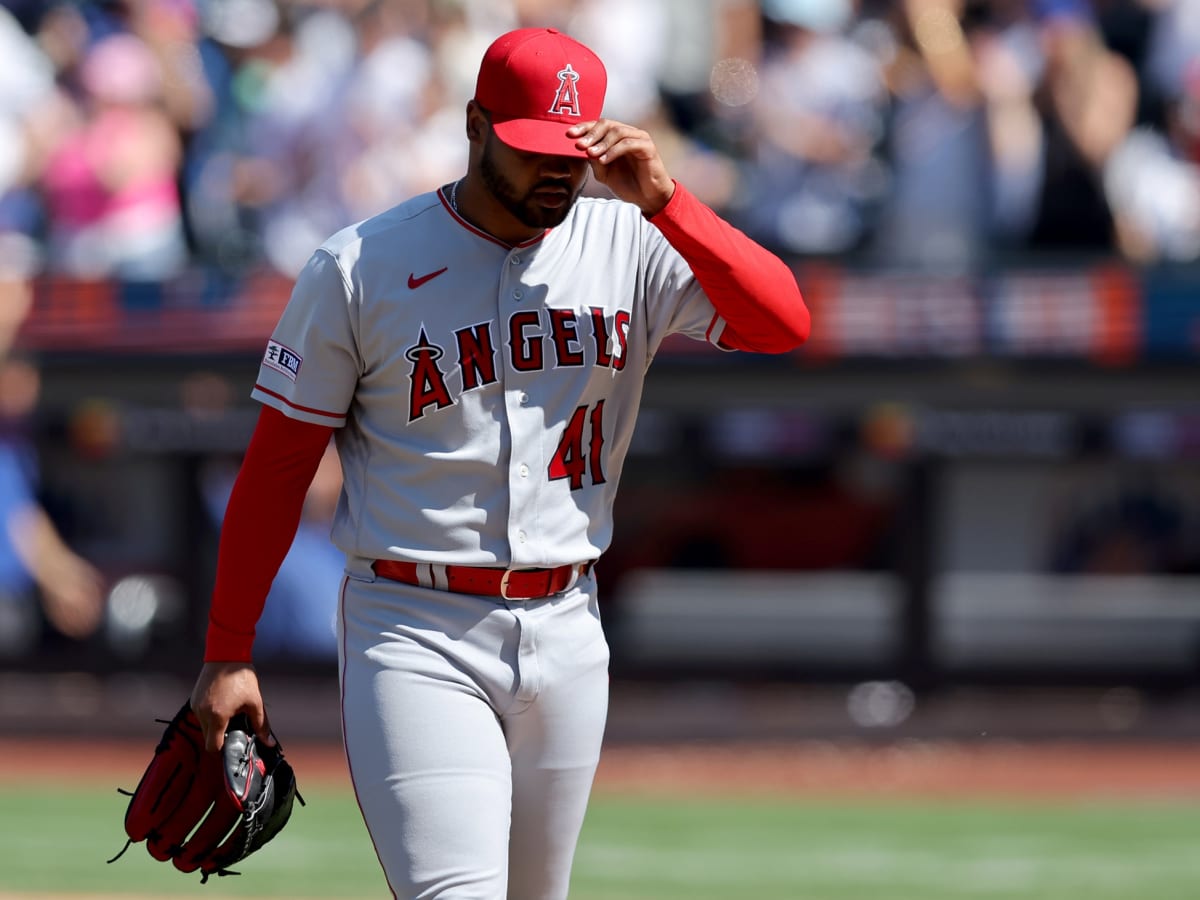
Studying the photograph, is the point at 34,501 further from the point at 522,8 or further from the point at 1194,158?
the point at 1194,158

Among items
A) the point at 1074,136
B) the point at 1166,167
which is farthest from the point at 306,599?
the point at 1166,167

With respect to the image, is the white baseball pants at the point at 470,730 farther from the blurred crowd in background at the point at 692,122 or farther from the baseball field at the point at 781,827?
the blurred crowd in background at the point at 692,122

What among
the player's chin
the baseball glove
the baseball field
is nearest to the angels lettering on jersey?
the player's chin

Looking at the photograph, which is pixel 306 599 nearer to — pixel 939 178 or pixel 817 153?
pixel 817 153

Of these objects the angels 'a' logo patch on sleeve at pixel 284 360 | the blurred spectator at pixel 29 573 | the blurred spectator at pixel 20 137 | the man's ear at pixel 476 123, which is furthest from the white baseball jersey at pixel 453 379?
the blurred spectator at pixel 29 573

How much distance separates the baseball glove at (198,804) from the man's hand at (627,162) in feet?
3.33

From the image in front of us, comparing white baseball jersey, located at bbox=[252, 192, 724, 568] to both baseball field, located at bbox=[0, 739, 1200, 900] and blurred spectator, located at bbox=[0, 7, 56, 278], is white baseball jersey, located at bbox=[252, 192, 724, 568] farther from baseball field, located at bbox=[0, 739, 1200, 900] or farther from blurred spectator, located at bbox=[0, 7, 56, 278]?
blurred spectator, located at bbox=[0, 7, 56, 278]

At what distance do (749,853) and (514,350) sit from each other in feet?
13.2

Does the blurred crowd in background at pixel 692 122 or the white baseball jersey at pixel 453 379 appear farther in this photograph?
the blurred crowd in background at pixel 692 122

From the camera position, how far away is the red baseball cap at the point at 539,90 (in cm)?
263

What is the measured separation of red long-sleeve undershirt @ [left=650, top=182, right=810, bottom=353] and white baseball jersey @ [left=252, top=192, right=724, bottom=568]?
172 mm

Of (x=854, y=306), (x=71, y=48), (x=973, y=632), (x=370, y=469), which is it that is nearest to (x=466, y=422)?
(x=370, y=469)

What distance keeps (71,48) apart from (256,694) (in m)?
7.61

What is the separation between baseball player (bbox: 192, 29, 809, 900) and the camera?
2.67 metres
